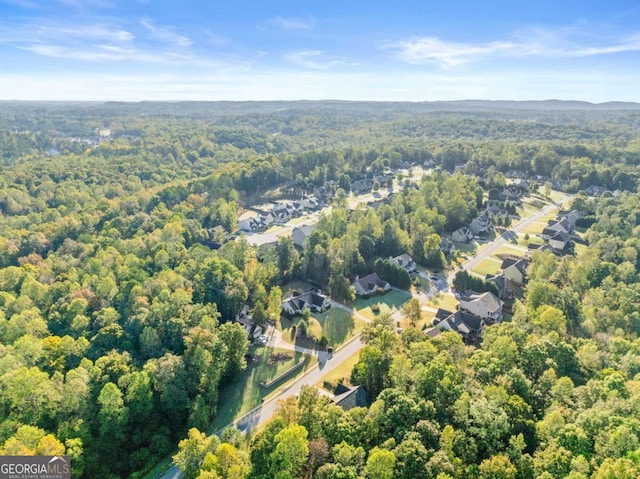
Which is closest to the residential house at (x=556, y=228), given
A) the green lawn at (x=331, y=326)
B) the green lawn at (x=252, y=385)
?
the green lawn at (x=331, y=326)

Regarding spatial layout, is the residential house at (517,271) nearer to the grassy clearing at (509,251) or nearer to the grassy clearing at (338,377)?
the grassy clearing at (509,251)

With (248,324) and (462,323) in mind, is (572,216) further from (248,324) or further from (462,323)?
(248,324)

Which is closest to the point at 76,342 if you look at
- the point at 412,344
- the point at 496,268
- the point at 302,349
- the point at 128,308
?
the point at 128,308

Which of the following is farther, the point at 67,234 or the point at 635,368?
the point at 67,234

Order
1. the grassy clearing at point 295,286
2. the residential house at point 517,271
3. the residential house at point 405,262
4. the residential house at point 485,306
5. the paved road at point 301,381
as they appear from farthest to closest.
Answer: the residential house at point 405,262
the residential house at point 517,271
the grassy clearing at point 295,286
the residential house at point 485,306
the paved road at point 301,381

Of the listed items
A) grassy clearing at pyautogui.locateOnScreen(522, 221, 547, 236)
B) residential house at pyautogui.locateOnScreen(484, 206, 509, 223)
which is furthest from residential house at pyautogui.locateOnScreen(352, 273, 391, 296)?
grassy clearing at pyautogui.locateOnScreen(522, 221, 547, 236)

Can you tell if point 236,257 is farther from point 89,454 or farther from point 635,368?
point 635,368
